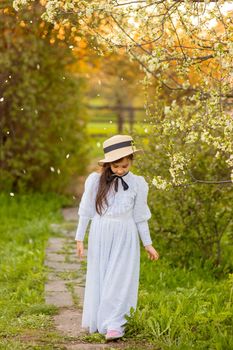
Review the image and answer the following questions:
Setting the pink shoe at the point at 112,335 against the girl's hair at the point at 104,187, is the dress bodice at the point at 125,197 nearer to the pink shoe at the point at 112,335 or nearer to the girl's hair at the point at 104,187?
the girl's hair at the point at 104,187

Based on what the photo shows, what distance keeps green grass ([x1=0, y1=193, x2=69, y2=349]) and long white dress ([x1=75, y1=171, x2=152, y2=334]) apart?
47 centimetres

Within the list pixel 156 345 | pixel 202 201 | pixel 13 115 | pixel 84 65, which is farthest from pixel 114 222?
pixel 84 65

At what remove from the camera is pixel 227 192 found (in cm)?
784

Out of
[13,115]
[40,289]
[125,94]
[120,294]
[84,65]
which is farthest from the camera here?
[125,94]

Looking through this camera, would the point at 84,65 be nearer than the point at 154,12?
No

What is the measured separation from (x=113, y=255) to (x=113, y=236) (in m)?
0.14

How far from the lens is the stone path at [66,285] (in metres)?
5.75

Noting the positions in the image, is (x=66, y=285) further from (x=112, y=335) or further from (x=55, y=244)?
(x=55, y=244)

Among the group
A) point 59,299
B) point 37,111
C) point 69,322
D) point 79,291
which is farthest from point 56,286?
point 37,111

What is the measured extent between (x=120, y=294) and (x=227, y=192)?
8.39 ft

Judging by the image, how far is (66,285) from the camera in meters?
7.30

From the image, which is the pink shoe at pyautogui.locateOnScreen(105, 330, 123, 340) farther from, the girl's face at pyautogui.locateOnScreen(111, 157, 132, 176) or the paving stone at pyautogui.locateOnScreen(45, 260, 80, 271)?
the paving stone at pyautogui.locateOnScreen(45, 260, 80, 271)

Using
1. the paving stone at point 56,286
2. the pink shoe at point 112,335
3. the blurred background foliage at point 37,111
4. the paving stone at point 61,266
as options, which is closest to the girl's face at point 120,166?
the pink shoe at point 112,335

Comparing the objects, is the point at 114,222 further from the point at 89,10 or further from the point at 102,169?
the point at 89,10
